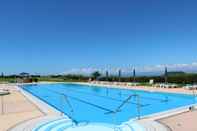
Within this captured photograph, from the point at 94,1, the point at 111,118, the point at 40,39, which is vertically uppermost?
the point at 94,1

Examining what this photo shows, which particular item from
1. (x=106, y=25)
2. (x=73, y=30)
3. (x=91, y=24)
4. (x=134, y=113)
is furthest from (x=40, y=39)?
(x=134, y=113)

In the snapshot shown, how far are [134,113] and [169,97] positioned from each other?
17.1 ft

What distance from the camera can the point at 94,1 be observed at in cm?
2169

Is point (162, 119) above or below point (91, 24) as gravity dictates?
below

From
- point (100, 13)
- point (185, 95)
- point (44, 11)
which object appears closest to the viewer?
point (185, 95)

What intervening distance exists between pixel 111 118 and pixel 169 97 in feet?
21.4

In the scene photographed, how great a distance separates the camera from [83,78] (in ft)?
119

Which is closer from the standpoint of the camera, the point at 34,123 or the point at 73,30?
the point at 34,123

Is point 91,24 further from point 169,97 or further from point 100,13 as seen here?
point 169,97

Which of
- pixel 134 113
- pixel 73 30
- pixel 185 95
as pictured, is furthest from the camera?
pixel 73 30

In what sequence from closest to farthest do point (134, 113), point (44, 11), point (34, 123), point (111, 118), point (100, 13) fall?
point (34, 123) → point (111, 118) → point (134, 113) → point (44, 11) → point (100, 13)

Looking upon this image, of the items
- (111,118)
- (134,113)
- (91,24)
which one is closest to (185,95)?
(134,113)

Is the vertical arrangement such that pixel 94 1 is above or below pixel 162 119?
above

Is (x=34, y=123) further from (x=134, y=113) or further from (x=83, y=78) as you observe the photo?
(x=83, y=78)
